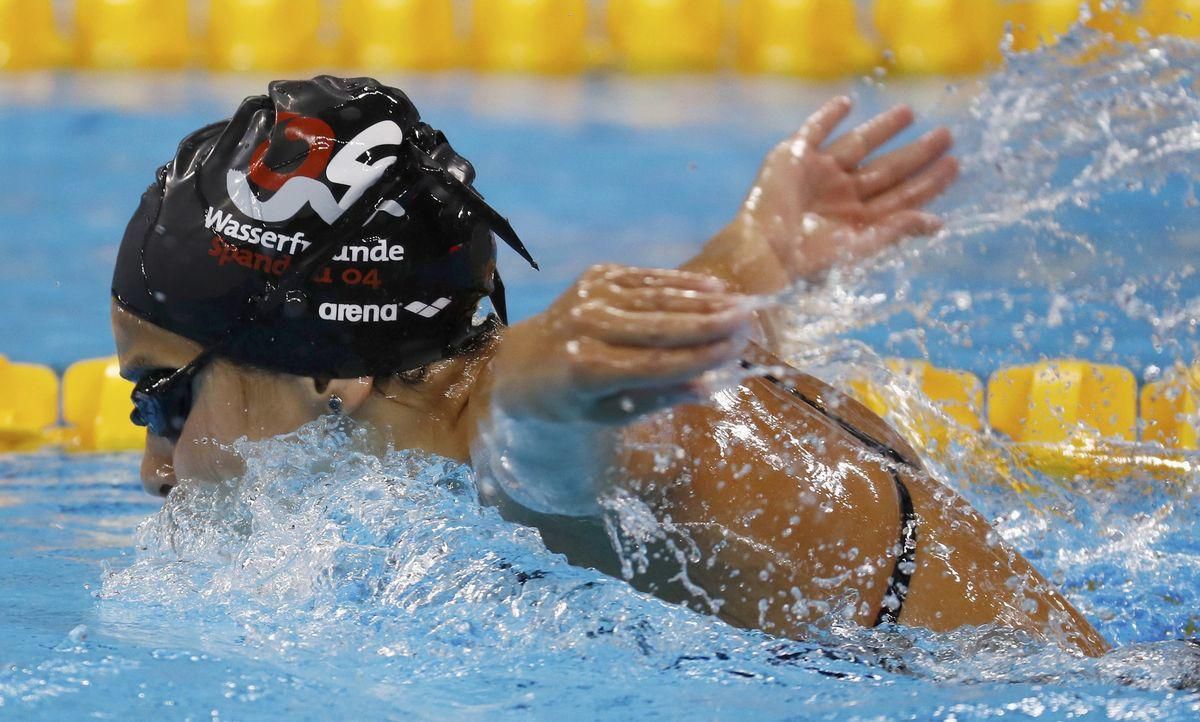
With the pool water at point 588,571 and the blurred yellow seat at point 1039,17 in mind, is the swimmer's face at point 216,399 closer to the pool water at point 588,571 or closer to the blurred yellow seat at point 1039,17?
the pool water at point 588,571

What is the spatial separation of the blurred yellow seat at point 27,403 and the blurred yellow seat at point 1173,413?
9.42ft

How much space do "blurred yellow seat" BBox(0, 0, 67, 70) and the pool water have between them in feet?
11.2

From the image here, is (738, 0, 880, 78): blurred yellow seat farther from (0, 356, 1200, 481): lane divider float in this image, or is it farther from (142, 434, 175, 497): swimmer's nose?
(142, 434, 175, 497): swimmer's nose

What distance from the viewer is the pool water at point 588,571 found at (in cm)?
164

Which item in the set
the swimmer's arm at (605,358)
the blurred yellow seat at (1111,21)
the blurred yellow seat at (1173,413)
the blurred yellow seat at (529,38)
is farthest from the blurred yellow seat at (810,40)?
the swimmer's arm at (605,358)

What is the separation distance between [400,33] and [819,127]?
18.7 feet

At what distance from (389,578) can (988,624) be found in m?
0.82

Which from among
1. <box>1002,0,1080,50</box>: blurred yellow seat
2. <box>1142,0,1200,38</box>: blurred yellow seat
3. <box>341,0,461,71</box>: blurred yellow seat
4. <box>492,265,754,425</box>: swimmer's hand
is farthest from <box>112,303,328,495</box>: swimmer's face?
<box>341,0,461,71</box>: blurred yellow seat

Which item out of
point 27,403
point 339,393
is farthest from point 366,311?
point 27,403

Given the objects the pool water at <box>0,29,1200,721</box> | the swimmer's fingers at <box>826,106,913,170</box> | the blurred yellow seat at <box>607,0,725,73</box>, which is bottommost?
the pool water at <box>0,29,1200,721</box>

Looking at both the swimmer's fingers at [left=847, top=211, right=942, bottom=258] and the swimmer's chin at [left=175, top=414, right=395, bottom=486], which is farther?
Answer: the swimmer's fingers at [left=847, top=211, right=942, bottom=258]

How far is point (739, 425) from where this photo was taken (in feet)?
5.80

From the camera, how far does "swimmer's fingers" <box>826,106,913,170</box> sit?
101 inches

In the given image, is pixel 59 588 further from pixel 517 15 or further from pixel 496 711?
pixel 517 15
